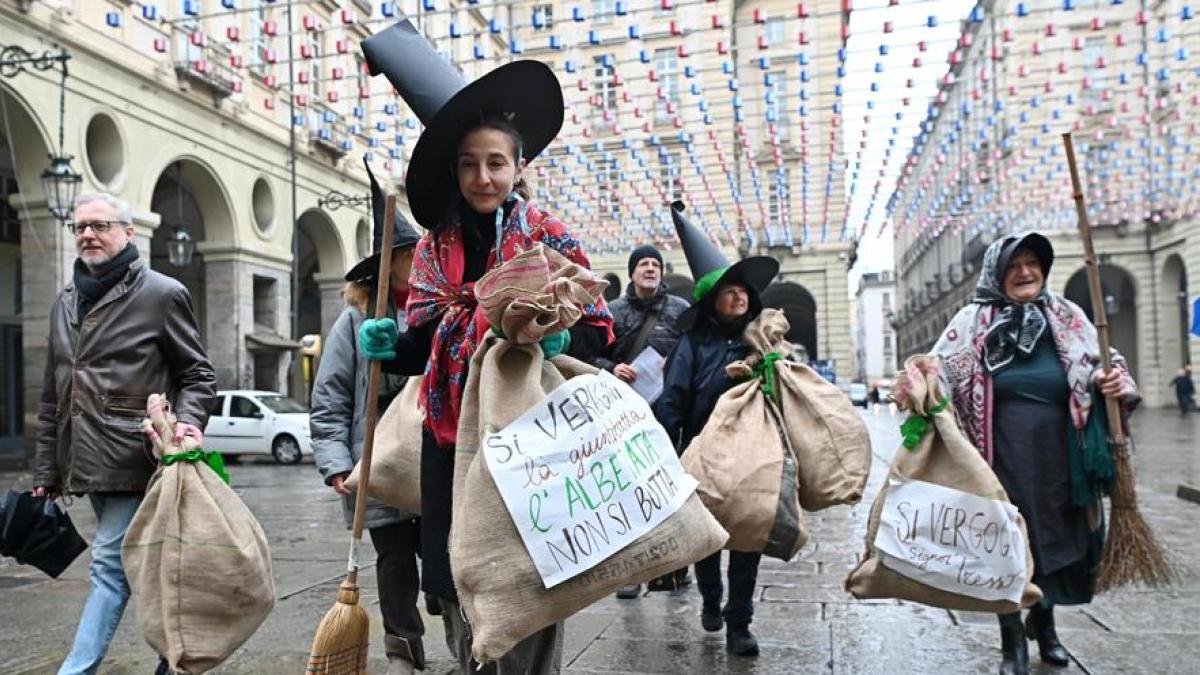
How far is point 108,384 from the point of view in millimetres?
3508

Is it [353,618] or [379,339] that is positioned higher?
[379,339]

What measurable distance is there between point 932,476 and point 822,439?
1.84 feet

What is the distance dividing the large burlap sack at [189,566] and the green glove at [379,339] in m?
1.03

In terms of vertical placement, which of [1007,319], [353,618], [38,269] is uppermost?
[38,269]

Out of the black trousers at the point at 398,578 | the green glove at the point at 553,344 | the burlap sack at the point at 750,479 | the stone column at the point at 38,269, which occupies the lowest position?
the black trousers at the point at 398,578

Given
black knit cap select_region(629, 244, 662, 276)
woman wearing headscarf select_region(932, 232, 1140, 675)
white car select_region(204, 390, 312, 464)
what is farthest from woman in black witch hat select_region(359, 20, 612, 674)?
white car select_region(204, 390, 312, 464)

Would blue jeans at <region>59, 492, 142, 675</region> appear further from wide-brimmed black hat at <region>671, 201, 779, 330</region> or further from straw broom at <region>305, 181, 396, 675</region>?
wide-brimmed black hat at <region>671, 201, 779, 330</region>

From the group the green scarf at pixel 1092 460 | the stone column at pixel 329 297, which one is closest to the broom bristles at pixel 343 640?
the green scarf at pixel 1092 460

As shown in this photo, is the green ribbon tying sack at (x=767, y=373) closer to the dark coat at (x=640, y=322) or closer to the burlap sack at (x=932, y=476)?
the burlap sack at (x=932, y=476)

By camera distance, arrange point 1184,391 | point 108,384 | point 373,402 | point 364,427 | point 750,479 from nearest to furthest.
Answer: point 373,402 → point 108,384 → point 364,427 → point 750,479 → point 1184,391

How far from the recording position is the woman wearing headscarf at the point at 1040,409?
3865 mm

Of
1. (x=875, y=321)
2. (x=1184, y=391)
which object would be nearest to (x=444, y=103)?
(x=1184, y=391)

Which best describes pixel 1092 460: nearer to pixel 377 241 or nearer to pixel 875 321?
pixel 377 241

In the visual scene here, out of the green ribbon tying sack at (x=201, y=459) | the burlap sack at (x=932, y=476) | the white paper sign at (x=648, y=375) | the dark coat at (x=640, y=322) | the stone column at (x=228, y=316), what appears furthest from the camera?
the stone column at (x=228, y=316)
